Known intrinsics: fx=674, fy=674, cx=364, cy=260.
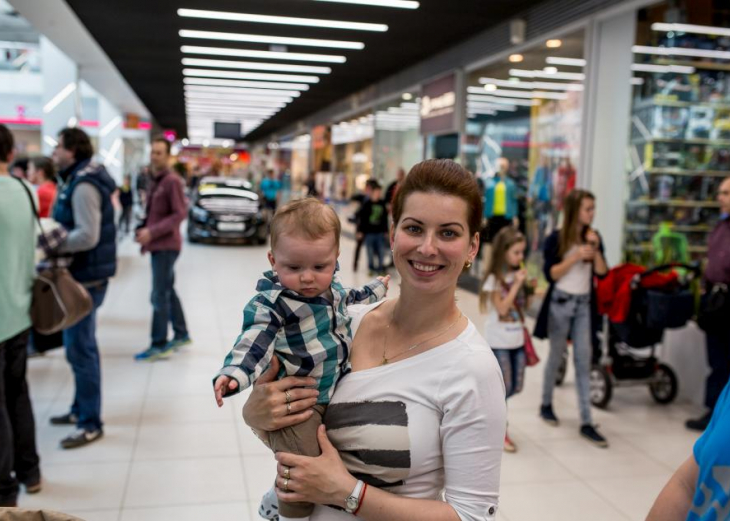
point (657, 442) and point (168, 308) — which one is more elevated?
point (168, 308)

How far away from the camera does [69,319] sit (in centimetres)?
332

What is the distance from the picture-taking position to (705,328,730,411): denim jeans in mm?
4367

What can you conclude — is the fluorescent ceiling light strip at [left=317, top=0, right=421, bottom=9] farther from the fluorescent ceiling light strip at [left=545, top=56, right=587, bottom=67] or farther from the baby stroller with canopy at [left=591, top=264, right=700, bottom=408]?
the baby stroller with canopy at [left=591, top=264, right=700, bottom=408]

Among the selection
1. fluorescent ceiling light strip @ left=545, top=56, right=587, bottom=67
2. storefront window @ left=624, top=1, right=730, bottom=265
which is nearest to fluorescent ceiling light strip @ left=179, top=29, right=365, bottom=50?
fluorescent ceiling light strip @ left=545, top=56, right=587, bottom=67

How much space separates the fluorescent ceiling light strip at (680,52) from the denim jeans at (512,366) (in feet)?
12.7

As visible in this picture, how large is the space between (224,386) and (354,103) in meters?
15.9

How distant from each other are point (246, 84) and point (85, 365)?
510 inches

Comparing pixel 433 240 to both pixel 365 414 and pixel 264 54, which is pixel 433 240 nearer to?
pixel 365 414

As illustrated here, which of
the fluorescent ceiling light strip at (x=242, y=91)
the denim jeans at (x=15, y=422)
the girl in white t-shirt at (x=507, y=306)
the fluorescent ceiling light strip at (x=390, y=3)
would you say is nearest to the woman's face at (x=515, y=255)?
the girl in white t-shirt at (x=507, y=306)

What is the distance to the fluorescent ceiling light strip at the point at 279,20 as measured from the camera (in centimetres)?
863

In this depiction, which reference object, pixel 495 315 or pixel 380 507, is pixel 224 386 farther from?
pixel 495 315

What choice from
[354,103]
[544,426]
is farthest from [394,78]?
[544,426]

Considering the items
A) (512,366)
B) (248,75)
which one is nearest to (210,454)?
(512,366)

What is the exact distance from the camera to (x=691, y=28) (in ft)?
20.9
